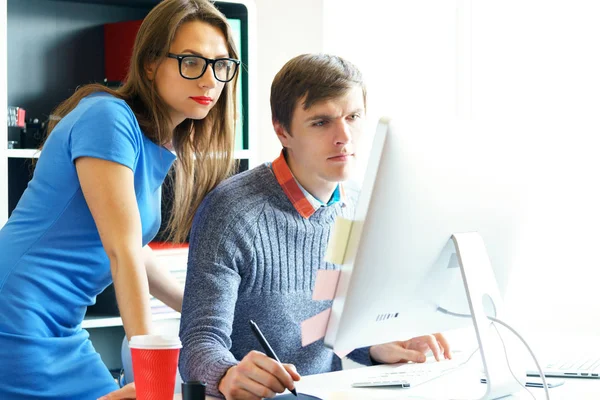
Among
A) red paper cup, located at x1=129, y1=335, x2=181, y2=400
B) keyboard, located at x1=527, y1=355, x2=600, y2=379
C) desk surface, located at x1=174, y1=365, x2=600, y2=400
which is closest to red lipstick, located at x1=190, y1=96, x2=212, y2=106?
desk surface, located at x1=174, y1=365, x2=600, y2=400

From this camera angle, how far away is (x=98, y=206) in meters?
1.44

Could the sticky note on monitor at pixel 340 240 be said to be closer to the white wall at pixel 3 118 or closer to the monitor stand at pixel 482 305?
the monitor stand at pixel 482 305

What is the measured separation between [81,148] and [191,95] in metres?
0.29

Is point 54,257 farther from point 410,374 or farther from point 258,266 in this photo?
point 410,374

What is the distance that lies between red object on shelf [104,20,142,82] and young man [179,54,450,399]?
959mm

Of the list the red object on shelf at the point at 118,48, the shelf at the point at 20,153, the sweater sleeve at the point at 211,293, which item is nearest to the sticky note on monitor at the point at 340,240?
the sweater sleeve at the point at 211,293

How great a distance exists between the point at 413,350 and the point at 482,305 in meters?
0.40

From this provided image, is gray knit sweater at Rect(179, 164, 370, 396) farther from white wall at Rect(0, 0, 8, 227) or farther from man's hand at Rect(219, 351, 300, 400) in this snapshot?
white wall at Rect(0, 0, 8, 227)

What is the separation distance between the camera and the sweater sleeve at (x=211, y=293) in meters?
1.38

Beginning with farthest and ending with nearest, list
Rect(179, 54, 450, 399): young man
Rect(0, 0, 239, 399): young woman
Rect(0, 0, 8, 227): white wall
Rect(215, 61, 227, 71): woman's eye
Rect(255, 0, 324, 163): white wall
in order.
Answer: Rect(255, 0, 324, 163): white wall → Rect(0, 0, 8, 227): white wall → Rect(215, 61, 227, 71): woman's eye → Rect(179, 54, 450, 399): young man → Rect(0, 0, 239, 399): young woman

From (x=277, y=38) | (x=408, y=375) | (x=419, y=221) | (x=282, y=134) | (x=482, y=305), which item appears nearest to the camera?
(x=419, y=221)

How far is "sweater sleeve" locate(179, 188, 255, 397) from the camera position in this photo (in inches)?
54.3

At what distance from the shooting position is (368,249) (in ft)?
3.68

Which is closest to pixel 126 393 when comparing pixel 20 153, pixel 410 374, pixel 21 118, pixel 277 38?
pixel 410 374
